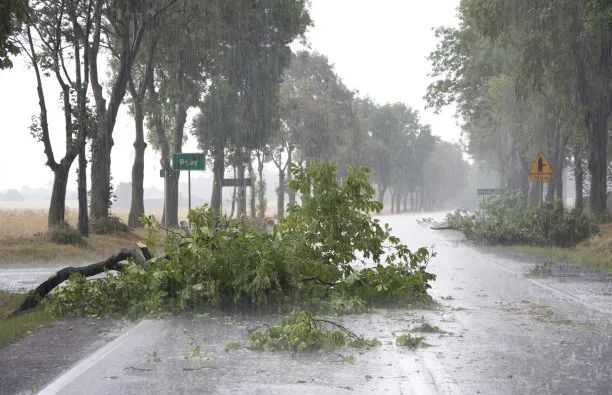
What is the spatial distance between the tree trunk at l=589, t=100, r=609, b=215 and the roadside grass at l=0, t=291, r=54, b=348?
97.2ft

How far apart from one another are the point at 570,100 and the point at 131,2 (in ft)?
60.4

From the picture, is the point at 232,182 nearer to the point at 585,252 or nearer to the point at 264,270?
the point at 585,252

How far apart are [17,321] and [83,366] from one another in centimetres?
347

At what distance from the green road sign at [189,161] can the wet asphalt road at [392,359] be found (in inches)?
632

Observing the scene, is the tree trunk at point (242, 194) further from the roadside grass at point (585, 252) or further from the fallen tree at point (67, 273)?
the fallen tree at point (67, 273)

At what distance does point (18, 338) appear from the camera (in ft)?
34.2

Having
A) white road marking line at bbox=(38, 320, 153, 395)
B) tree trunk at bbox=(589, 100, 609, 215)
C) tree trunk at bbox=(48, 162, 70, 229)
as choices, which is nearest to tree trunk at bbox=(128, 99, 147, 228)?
tree trunk at bbox=(48, 162, 70, 229)

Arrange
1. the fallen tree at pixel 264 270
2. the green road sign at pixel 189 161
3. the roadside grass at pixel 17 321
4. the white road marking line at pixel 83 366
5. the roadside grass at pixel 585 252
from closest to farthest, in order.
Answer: the white road marking line at pixel 83 366, the roadside grass at pixel 17 321, the fallen tree at pixel 264 270, the roadside grass at pixel 585 252, the green road sign at pixel 189 161

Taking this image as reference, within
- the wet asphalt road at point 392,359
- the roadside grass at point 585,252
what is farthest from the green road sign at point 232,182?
the wet asphalt road at point 392,359

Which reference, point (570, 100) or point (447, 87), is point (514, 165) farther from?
point (570, 100)

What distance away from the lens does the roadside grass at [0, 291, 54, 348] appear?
34.4 ft

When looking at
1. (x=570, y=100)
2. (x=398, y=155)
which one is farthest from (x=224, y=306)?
(x=398, y=155)

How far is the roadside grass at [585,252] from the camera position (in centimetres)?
2312

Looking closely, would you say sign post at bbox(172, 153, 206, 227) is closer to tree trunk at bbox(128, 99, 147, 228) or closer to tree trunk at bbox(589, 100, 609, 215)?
tree trunk at bbox(128, 99, 147, 228)
